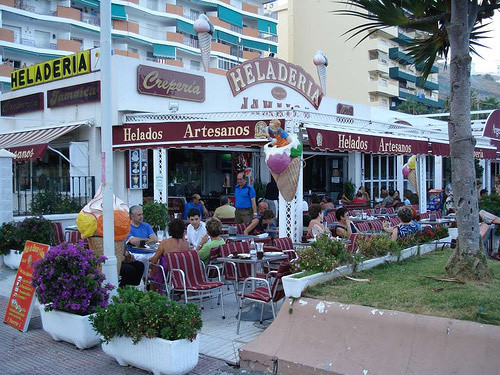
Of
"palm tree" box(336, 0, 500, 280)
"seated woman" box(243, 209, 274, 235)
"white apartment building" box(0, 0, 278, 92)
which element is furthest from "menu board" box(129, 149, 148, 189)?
"white apartment building" box(0, 0, 278, 92)

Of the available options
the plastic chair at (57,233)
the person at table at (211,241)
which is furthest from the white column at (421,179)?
the plastic chair at (57,233)

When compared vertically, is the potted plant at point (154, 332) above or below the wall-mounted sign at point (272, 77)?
below

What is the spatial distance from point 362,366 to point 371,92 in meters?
56.0

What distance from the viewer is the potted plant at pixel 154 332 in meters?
4.92

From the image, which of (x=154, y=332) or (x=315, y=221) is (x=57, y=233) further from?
(x=154, y=332)

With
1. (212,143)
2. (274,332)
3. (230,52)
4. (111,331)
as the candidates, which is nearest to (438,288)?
(274,332)

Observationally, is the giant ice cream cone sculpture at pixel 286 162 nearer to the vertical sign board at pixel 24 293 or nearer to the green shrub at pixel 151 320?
the vertical sign board at pixel 24 293

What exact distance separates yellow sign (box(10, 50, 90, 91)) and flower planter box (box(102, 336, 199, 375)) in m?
11.3

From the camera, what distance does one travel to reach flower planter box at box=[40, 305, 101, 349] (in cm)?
584

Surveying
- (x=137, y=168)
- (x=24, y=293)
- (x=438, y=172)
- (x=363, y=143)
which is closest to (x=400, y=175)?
(x=438, y=172)

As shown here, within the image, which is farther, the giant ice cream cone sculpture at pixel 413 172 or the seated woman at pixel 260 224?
the giant ice cream cone sculpture at pixel 413 172

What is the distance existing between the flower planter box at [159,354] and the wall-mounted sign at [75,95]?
10681 mm

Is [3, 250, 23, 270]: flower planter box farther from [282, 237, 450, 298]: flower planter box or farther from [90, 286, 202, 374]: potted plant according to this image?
[282, 237, 450, 298]: flower planter box

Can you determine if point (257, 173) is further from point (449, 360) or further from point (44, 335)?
point (449, 360)
